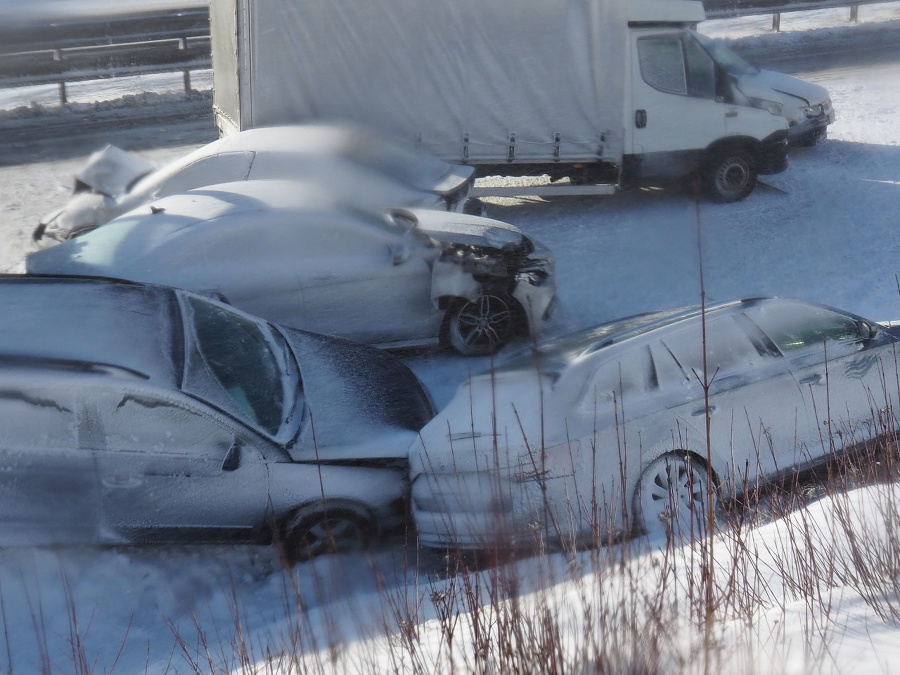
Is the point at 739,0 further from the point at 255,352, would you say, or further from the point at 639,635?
the point at 639,635

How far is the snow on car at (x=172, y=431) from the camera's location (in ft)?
14.1

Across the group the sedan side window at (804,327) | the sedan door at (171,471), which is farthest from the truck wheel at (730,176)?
the sedan door at (171,471)

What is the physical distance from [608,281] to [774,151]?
323cm

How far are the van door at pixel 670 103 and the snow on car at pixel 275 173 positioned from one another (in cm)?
230

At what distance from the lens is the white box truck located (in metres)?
9.73

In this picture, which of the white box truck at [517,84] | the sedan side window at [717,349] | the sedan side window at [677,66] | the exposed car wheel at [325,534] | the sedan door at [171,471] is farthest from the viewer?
the sedan side window at [677,66]

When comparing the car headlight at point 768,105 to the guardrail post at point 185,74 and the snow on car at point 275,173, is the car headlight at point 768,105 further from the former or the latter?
the guardrail post at point 185,74

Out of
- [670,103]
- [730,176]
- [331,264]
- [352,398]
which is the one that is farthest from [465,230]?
[730,176]

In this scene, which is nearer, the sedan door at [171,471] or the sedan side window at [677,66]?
the sedan door at [171,471]

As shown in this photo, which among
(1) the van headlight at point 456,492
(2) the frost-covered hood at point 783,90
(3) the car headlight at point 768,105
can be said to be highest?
(2) the frost-covered hood at point 783,90

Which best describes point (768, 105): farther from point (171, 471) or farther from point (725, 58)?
point (171, 471)

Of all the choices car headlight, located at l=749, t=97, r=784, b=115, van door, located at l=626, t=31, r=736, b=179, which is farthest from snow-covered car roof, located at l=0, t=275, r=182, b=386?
car headlight, located at l=749, t=97, r=784, b=115

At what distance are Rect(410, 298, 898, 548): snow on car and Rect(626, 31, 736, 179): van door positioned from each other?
16.9ft

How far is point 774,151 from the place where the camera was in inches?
412
